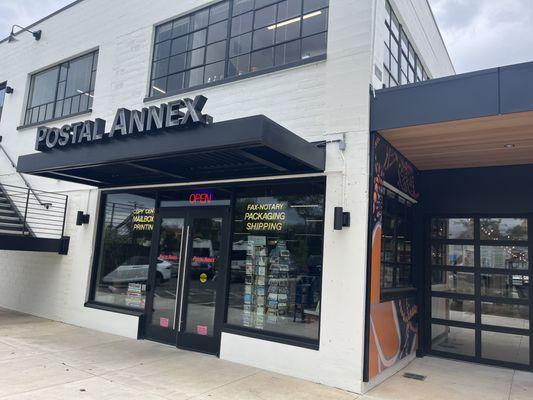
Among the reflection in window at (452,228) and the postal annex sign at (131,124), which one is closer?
the postal annex sign at (131,124)

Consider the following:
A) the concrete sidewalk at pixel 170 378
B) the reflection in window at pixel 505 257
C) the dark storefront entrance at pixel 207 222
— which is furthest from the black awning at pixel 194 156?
the reflection in window at pixel 505 257

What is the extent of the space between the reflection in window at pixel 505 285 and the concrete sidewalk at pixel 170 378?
4.11ft

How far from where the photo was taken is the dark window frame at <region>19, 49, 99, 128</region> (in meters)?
10.8

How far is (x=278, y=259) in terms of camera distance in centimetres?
697

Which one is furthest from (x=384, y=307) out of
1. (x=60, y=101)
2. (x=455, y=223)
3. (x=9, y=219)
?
(x=60, y=101)

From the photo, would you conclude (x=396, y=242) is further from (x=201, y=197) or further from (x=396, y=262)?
(x=201, y=197)

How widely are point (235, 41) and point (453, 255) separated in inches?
227

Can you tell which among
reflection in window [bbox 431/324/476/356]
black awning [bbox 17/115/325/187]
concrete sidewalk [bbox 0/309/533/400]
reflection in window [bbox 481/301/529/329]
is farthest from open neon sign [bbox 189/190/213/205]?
reflection in window [bbox 481/301/529/329]

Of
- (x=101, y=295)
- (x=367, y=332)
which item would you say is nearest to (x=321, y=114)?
(x=367, y=332)

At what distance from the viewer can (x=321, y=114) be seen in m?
6.68

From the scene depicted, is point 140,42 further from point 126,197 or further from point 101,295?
point 101,295

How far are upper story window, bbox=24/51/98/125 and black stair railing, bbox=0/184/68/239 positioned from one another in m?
2.25

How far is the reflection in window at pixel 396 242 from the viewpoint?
675 centimetres

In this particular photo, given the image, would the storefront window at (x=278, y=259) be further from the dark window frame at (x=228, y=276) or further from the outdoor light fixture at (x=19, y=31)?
the outdoor light fixture at (x=19, y=31)
